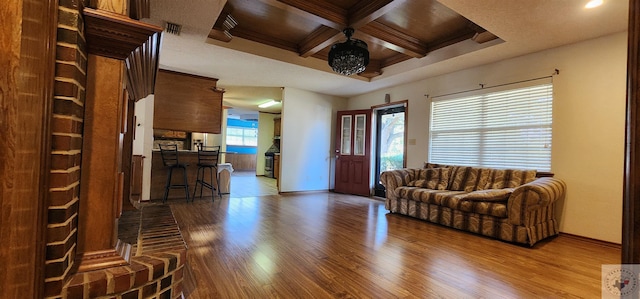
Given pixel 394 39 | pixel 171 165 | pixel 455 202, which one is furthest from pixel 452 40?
pixel 171 165

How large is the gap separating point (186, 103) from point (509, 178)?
18.1 feet

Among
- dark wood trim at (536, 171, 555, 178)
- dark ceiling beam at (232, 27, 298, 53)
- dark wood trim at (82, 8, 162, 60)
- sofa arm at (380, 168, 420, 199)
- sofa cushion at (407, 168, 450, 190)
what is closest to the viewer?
dark wood trim at (82, 8, 162, 60)

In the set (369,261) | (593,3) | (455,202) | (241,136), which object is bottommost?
(369,261)

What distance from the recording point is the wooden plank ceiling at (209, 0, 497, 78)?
9.46ft

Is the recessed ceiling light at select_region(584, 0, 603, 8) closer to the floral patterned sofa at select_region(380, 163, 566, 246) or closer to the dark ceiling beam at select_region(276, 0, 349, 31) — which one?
the floral patterned sofa at select_region(380, 163, 566, 246)

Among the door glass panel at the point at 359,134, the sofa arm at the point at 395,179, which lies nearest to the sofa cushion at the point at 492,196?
the sofa arm at the point at 395,179

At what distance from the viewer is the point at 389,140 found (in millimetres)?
5918

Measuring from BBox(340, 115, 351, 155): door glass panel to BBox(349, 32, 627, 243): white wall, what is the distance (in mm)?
3421

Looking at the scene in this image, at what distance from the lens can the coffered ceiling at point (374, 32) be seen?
2645mm

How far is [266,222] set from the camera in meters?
3.46

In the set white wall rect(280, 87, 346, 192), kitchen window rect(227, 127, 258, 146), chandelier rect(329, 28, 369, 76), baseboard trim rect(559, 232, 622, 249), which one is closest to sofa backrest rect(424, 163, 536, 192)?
baseboard trim rect(559, 232, 622, 249)

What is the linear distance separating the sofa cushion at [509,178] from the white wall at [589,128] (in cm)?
33

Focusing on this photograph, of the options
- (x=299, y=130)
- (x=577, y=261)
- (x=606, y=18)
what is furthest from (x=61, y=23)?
(x=299, y=130)

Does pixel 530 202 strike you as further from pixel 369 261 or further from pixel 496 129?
pixel 369 261
